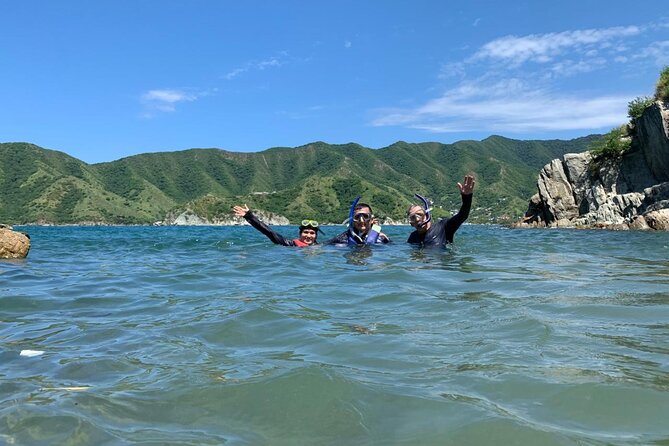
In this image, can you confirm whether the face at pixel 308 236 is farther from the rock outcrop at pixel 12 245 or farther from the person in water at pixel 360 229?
the rock outcrop at pixel 12 245

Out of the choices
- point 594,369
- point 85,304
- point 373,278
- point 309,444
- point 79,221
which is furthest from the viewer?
point 79,221

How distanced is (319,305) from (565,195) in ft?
191

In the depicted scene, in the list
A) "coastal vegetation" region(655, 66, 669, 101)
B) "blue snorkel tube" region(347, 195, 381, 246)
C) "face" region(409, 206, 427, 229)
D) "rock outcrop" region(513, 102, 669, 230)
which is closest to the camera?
"face" region(409, 206, 427, 229)

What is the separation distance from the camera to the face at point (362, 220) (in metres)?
13.3

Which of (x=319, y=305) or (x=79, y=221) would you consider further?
(x=79, y=221)

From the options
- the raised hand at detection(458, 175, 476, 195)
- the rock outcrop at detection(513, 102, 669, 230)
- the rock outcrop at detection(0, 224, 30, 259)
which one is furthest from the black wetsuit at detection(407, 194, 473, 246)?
the rock outcrop at detection(513, 102, 669, 230)

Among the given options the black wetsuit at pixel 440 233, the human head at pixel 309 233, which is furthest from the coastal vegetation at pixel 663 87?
the human head at pixel 309 233

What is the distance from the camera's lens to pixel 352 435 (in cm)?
238

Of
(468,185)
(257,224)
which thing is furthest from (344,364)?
(257,224)

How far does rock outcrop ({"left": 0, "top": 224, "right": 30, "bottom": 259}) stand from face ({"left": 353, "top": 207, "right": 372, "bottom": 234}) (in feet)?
28.9

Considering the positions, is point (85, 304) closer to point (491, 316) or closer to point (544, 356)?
point (491, 316)

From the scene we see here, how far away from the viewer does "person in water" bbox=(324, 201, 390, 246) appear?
1340 centimetres

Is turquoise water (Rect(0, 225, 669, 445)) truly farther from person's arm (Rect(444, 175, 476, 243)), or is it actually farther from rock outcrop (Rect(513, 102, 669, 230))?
rock outcrop (Rect(513, 102, 669, 230))

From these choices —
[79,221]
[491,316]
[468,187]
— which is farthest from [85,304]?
[79,221]
